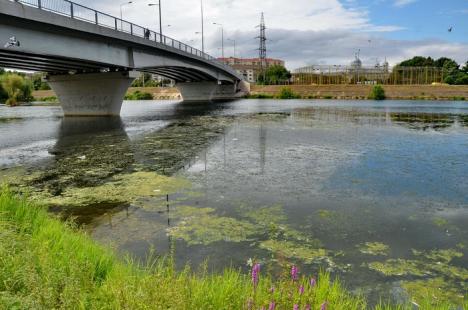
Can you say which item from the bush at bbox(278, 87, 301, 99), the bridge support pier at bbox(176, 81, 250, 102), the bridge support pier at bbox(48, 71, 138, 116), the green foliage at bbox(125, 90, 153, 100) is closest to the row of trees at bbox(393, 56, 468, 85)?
the bush at bbox(278, 87, 301, 99)

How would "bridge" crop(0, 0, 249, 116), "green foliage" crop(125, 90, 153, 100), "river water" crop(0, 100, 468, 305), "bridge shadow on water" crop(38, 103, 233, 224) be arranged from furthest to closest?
"green foliage" crop(125, 90, 153, 100) < "bridge" crop(0, 0, 249, 116) < "bridge shadow on water" crop(38, 103, 233, 224) < "river water" crop(0, 100, 468, 305)

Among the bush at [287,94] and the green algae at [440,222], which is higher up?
the bush at [287,94]

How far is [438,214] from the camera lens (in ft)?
27.8

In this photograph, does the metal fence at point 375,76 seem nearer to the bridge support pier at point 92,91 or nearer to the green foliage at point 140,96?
the green foliage at point 140,96

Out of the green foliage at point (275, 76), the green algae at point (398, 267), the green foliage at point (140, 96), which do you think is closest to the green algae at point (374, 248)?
the green algae at point (398, 267)

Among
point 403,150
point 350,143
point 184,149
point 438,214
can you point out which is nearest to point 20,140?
point 184,149

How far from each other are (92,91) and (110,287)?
35.1 metres

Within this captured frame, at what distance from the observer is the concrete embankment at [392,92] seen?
74.8m

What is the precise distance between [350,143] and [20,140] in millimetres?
17793

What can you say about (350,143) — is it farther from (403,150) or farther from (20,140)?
(20,140)

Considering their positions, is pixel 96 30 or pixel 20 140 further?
pixel 96 30

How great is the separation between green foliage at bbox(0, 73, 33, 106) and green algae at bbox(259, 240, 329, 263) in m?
79.4

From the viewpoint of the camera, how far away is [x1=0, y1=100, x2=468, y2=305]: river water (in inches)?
243

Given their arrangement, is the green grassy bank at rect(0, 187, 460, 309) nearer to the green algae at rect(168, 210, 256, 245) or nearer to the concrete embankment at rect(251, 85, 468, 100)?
the green algae at rect(168, 210, 256, 245)
